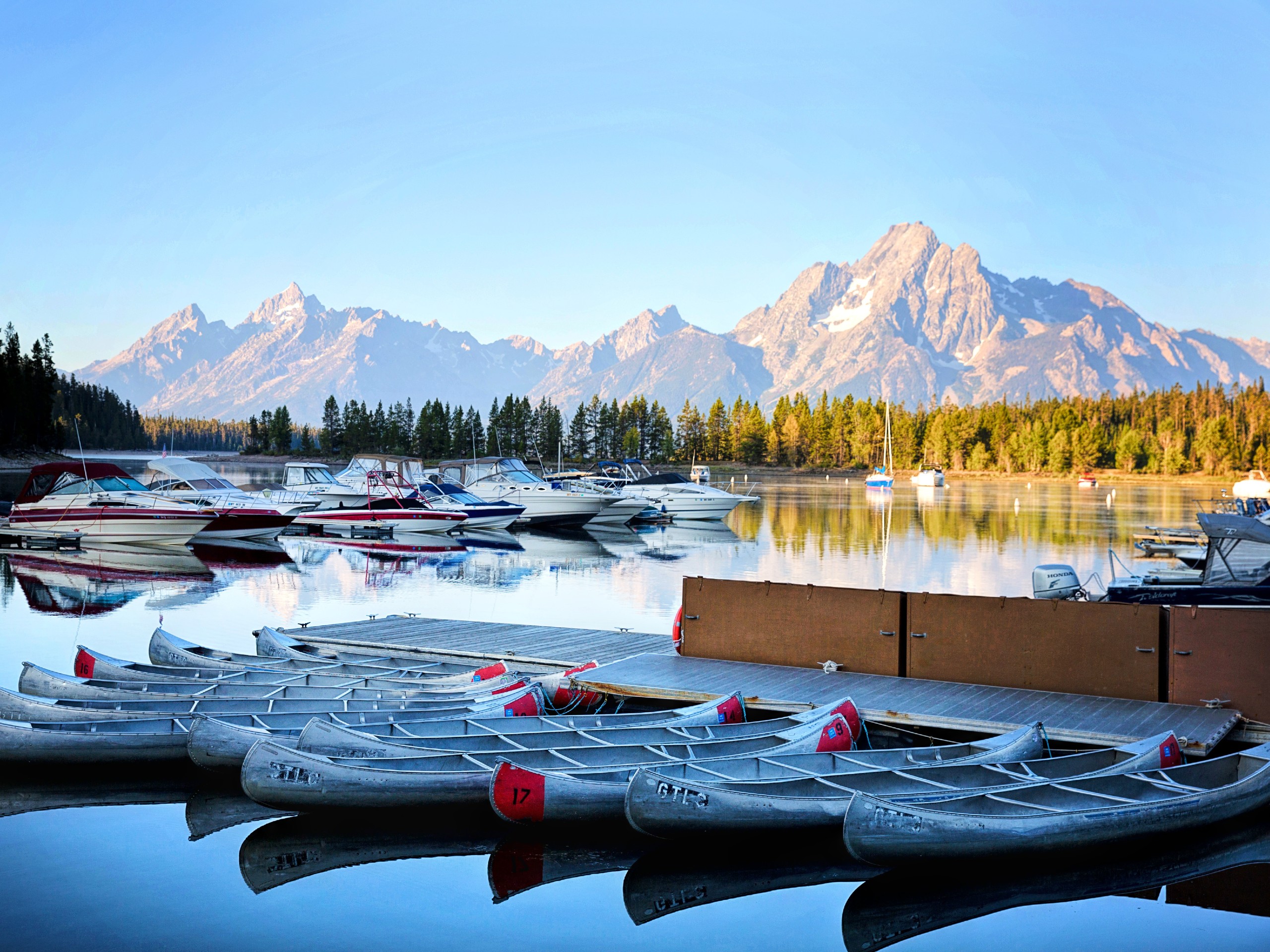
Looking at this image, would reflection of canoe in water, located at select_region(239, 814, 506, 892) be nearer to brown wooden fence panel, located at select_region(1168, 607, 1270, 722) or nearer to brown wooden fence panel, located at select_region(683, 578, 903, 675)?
brown wooden fence panel, located at select_region(683, 578, 903, 675)

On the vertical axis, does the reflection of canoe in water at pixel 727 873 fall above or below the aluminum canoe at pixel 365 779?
below

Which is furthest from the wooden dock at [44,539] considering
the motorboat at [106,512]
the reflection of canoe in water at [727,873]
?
the reflection of canoe in water at [727,873]

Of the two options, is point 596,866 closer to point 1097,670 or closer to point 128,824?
point 128,824

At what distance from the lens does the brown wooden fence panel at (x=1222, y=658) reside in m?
10.7

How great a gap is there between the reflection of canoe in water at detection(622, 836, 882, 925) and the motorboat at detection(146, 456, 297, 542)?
113 ft

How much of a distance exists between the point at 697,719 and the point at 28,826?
629 centimetres

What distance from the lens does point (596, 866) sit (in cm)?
888

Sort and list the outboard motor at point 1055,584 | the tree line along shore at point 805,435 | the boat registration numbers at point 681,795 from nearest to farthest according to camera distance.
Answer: the boat registration numbers at point 681,795 < the outboard motor at point 1055,584 < the tree line along shore at point 805,435

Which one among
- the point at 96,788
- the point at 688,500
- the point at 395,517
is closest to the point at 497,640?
the point at 96,788

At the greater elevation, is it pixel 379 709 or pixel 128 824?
pixel 379 709

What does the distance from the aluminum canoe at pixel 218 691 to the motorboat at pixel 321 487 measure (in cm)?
3947

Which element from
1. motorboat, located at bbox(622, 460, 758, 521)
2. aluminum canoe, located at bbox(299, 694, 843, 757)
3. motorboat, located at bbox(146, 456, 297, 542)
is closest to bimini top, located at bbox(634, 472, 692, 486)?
motorboat, located at bbox(622, 460, 758, 521)

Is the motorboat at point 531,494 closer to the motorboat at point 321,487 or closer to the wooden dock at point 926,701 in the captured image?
the motorboat at point 321,487

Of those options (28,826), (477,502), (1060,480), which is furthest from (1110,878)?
(1060,480)
